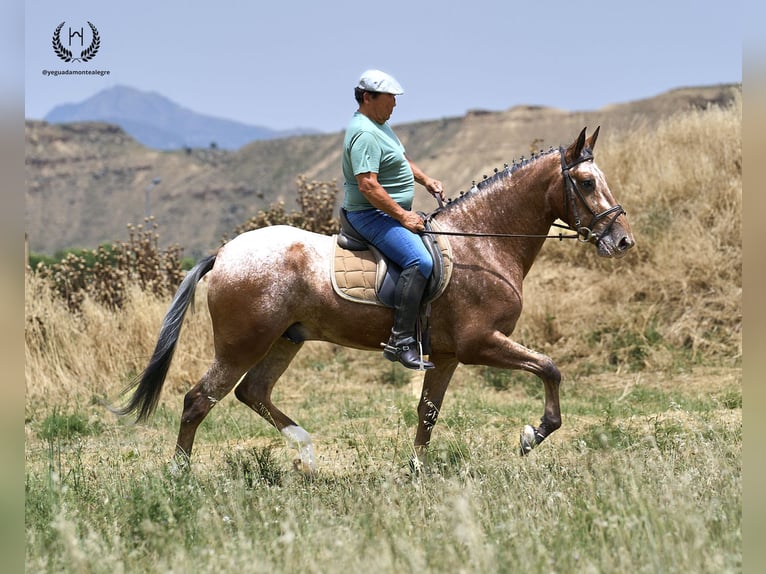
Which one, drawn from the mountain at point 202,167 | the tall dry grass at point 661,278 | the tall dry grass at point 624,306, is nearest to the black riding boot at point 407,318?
the tall dry grass at point 624,306

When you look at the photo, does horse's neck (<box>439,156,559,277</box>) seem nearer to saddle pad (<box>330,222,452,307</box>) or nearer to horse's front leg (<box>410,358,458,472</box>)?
saddle pad (<box>330,222,452,307</box>)

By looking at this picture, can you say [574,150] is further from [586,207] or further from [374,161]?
[374,161]

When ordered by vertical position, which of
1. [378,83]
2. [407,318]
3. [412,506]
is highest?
[378,83]

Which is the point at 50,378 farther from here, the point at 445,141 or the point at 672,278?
the point at 445,141

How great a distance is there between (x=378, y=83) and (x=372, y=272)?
4.42ft

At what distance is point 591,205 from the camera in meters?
6.52

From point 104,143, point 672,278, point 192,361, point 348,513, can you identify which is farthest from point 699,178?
point 104,143

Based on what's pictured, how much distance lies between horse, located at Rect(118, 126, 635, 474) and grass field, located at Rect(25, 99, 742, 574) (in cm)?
57

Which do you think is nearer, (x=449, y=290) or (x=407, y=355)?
(x=407, y=355)

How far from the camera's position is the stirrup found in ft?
20.9

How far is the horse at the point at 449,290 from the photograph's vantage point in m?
6.49

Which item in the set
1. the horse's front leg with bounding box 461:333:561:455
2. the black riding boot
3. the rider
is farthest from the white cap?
the horse's front leg with bounding box 461:333:561:455

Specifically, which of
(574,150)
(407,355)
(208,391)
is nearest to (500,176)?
(574,150)

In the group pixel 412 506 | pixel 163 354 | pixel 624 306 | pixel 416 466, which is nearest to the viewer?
pixel 412 506
